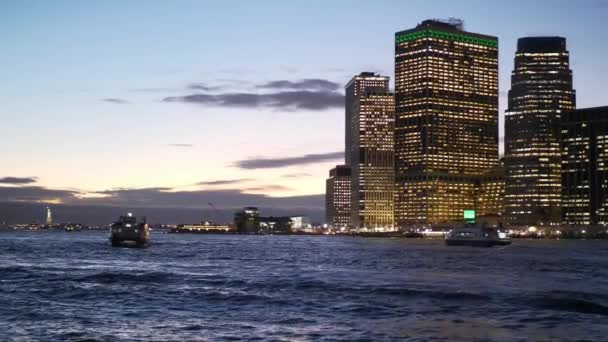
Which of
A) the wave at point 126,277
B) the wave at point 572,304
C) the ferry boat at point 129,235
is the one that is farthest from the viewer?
the ferry boat at point 129,235

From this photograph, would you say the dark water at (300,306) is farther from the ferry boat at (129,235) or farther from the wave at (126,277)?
the ferry boat at (129,235)

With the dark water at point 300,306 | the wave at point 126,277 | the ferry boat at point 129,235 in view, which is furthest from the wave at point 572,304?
the ferry boat at point 129,235

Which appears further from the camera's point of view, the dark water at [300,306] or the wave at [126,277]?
the wave at [126,277]

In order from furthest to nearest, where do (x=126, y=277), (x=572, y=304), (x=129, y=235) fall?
(x=129, y=235), (x=126, y=277), (x=572, y=304)

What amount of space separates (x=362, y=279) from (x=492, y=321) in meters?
31.0

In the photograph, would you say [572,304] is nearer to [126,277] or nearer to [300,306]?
[300,306]

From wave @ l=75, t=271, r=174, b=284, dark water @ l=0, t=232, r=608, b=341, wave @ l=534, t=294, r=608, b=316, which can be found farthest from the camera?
wave @ l=75, t=271, r=174, b=284

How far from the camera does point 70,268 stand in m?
92.9

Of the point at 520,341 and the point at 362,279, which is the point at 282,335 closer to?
the point at 520,341

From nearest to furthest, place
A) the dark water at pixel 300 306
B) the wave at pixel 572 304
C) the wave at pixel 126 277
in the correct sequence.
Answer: the dark water at pixel 300 306 → the wave at pixel 572 304 → the wave at pixel 126 277

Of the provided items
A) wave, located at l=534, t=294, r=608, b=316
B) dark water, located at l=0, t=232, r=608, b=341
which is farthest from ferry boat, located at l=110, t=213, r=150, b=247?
wave, located at l=534, t=294, r=608, b=316

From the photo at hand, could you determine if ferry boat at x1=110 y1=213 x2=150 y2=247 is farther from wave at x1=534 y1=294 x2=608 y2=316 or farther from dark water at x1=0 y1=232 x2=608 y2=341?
wave at x1=534 y1=294 x2=608 y2=316

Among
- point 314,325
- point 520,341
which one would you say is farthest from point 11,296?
point 520,341

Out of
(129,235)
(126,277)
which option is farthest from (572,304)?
(129,235)
